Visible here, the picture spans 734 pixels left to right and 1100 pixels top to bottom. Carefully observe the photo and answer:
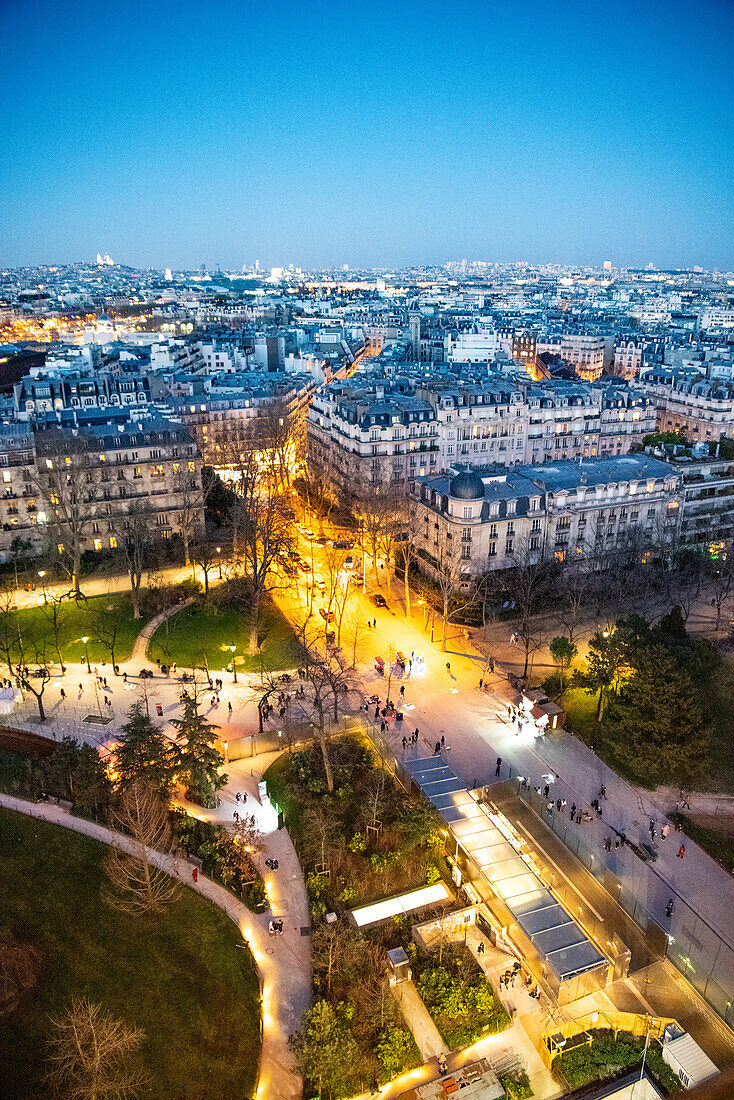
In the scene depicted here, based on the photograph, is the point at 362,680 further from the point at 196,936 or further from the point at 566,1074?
the point at 566,1074

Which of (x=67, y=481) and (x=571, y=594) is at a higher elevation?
(x=67, y=481)

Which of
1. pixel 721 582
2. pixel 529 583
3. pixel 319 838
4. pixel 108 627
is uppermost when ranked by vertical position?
pixel 529 583

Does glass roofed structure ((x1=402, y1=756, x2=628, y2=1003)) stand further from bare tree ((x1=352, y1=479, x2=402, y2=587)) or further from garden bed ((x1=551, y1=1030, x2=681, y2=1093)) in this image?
bare tree ((x1=352, y1=479, x2=402, y2=587))

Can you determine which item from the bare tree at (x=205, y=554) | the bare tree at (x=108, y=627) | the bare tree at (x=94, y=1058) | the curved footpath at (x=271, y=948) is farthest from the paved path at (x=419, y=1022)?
the bare tree at (x=205, y=554)

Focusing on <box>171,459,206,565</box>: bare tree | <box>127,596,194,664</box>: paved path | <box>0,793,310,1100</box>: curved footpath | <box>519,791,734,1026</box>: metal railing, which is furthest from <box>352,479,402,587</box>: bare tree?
<box>519,791,734,1026</box>: metal railing

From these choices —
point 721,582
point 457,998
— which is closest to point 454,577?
point 721,582

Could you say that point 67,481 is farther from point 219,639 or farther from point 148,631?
point 219,639

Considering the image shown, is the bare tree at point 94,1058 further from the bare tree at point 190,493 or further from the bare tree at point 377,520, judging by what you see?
the bare tree at point 190,493

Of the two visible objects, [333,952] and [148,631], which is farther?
[148,631]
